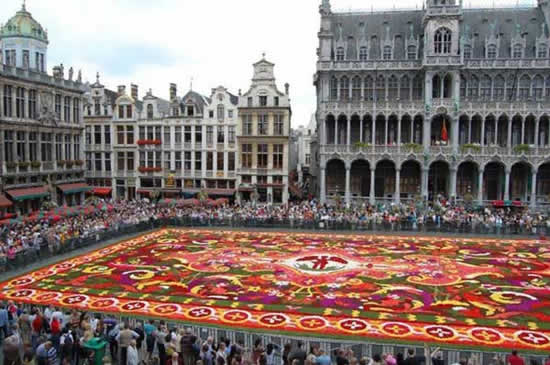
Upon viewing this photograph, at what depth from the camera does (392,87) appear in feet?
170

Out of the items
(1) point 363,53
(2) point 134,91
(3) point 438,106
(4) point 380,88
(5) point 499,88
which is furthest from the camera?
(2) point 134,91

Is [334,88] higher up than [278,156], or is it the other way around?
[334,88]

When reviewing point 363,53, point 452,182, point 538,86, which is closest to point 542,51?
point 538,86

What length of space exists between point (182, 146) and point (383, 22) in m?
28.5

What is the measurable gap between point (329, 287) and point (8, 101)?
119 ft

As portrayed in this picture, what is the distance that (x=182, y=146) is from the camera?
54031 millimetres

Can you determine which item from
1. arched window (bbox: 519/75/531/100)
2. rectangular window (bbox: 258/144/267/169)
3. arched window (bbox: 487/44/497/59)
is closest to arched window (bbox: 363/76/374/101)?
rectangular window (bbox: 258/144/267/169)

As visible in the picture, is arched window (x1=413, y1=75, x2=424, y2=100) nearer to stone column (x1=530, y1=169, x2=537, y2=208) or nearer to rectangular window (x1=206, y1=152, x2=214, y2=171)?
stone column (x1=530, y1=169, x2=537, y2=208)

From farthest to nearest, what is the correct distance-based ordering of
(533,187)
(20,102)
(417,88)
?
(417,88) → (533,187) → (20,102)

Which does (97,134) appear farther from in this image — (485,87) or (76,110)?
(485,87)

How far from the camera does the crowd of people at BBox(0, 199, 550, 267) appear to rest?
29.3 metres

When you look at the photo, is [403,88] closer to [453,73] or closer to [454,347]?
[453,73]

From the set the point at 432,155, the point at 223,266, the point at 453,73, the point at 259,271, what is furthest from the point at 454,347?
the point at 453,73

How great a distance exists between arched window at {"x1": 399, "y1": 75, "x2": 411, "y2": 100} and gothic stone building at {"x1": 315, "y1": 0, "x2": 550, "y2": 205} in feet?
0.37
